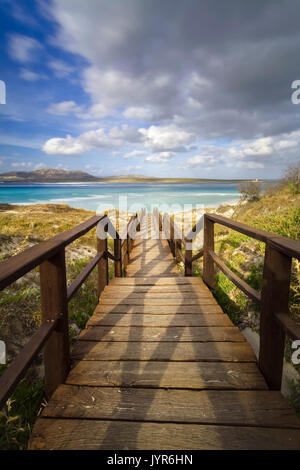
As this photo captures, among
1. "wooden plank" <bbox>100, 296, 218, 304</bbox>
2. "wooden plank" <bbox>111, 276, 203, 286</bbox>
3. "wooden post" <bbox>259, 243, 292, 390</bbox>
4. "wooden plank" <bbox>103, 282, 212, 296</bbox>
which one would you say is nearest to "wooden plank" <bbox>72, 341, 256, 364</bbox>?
"wooden post" <bbox>259, 243, 292, 390</bbox>

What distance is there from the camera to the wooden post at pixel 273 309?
1.70 meters

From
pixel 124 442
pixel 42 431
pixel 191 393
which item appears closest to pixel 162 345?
pixel 191 393

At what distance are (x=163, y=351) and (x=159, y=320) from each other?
0.57 m

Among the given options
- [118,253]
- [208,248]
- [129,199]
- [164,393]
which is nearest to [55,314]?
[164,393]

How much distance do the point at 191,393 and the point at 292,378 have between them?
1.34 metres

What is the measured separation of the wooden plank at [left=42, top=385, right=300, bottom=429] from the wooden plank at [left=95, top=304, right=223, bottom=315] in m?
1.20

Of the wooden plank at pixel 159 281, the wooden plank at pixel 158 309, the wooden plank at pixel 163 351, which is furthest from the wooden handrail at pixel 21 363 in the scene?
the wooden plank at pixel 159 281

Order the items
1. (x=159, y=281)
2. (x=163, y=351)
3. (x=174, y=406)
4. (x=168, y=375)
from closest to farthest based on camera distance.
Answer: (x=174, y=406) → (x=168, y=375) → (x=163, y=351) → (x=159, y=281)

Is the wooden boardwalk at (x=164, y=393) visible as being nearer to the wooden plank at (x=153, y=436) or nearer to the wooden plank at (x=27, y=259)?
the wooden plank at (x=153, y=436)

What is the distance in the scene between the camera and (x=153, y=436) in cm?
140

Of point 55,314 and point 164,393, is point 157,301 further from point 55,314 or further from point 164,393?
point 55,314

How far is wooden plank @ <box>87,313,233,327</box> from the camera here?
2645 millimetres

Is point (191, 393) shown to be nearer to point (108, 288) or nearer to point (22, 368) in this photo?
point (22, 368)
